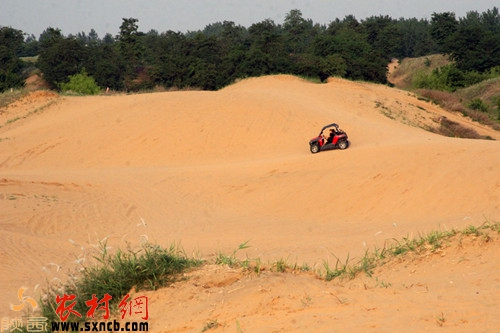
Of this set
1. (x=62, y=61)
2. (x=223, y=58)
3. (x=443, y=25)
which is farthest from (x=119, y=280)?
(x=443, y=25)

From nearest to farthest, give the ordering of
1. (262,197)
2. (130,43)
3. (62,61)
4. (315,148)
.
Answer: (262,197)
(315,148)
(62,61)
(130,43)

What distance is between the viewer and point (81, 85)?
4516 centimetres

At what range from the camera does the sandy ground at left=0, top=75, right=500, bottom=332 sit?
5145 millimetres

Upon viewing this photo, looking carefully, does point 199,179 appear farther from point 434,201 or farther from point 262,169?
point 434,201

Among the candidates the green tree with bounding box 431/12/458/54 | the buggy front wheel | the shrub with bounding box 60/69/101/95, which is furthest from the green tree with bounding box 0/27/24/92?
the green tree with bounding box 431/12/458/54

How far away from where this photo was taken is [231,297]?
5301 millimetres

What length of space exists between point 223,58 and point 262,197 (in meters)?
29.8

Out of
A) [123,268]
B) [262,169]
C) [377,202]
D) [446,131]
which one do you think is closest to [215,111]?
[262,169]

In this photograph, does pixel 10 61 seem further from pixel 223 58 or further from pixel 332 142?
pixel 332 142

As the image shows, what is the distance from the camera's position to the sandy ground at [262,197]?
5.14 m

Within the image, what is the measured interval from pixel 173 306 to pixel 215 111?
20.0 m

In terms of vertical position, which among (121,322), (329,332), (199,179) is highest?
(329,332)

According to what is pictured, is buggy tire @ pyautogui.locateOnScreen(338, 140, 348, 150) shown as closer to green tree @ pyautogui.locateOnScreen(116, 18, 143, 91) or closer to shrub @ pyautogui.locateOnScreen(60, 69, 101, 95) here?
shrub @ pyautogui.locateOnScreen(60, 69, 101, 95)

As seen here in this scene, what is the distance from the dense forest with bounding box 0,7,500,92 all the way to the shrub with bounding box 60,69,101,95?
3.61 ft
